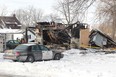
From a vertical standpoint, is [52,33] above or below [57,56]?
above

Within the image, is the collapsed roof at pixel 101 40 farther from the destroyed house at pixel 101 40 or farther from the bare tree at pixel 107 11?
the bare tree at pixel 107 11

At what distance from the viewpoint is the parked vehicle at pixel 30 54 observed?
1000 inches

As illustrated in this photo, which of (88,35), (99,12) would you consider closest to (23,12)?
(88,35)

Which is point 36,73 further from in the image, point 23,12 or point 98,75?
point 23,12

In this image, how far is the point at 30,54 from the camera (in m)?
26.0

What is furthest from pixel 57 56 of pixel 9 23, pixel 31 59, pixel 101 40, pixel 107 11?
pixel 9 23

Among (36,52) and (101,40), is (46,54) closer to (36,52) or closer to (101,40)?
(36,52)

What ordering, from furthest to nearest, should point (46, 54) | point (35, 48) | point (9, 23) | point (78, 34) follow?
point (9, 23) → point (78, 34) → point (46, 54) → point (35, 48)

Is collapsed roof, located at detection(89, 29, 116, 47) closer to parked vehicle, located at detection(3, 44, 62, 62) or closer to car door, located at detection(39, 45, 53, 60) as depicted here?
parked vehicle, located at detection(3, 44, 62, 62)

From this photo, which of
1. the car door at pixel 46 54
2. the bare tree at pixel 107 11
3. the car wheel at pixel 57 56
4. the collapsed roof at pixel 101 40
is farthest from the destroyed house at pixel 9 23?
the car door at pixel 46 54

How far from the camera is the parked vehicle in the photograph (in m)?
25.4

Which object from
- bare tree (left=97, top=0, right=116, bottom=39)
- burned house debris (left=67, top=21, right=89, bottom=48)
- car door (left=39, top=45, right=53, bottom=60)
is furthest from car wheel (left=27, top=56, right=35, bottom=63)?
burned house debris (left=67, top=21, right=89, bottom=48)

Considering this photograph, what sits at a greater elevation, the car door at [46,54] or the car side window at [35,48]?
the car side window at [35,48]

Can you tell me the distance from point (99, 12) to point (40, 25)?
14370 millimetres
